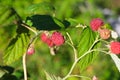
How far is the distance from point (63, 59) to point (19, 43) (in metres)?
2.84

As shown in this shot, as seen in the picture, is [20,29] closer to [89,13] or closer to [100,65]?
[100,65]

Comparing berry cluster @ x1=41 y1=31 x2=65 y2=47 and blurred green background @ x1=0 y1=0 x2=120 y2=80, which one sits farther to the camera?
blurred green background @ x1=0 y1=0 x2=120 y2=80

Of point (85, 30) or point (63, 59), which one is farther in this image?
point (63, 59)

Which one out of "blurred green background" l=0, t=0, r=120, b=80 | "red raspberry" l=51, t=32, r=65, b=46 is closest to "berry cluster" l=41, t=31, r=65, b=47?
"red raspberry" l=51, t=32, r=65, b=46

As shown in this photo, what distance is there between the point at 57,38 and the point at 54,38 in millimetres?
17

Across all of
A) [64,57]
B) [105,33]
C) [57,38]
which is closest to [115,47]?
[105,33]

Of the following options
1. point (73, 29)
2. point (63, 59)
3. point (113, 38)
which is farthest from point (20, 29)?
point (63, 59)

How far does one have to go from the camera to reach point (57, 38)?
140cm

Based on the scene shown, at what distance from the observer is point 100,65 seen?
399 cm

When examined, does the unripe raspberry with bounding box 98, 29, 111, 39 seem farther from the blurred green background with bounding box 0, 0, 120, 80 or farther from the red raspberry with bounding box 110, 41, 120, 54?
the blurred green background with bounding box 0, 0, 120, 80

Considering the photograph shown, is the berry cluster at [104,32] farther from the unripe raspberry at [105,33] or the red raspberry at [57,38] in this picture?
the red raspberry at [57,38]

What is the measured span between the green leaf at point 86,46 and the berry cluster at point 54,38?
56mm

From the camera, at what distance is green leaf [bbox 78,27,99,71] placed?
142cm

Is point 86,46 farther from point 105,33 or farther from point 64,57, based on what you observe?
point 64,57
